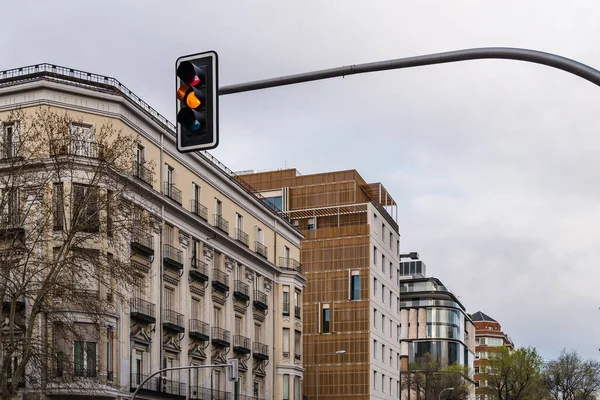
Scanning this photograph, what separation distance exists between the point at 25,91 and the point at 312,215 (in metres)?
50.7

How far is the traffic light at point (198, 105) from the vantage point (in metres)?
→ 12.1

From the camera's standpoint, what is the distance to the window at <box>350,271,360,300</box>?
92.7m

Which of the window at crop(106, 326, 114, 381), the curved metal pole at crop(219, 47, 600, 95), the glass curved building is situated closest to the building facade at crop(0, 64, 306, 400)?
the window at crop(106, 326, 114, 381)

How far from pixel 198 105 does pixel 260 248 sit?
5827 cm

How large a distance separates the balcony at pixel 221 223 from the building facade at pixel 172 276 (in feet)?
0.21

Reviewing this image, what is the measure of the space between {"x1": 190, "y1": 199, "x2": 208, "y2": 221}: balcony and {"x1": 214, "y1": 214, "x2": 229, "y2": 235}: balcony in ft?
5.01

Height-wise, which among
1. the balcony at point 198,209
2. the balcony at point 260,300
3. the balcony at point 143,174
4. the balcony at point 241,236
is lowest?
the balcony at point 260,300

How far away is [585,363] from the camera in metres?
126

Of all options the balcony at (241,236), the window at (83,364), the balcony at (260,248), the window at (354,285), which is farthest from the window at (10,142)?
the window at (354,285)

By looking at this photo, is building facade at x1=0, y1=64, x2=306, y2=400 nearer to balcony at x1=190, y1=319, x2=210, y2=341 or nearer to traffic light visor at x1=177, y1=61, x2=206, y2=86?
balcony at x1=190, y1=319, x2=210, y2=341

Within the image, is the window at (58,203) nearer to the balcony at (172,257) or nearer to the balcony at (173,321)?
the balcony at (172,257)

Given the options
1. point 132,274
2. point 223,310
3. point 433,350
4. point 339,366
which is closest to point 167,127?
point 223,310

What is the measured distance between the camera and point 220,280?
62719 millimetres

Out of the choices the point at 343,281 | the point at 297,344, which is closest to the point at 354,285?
the point at 343,281
